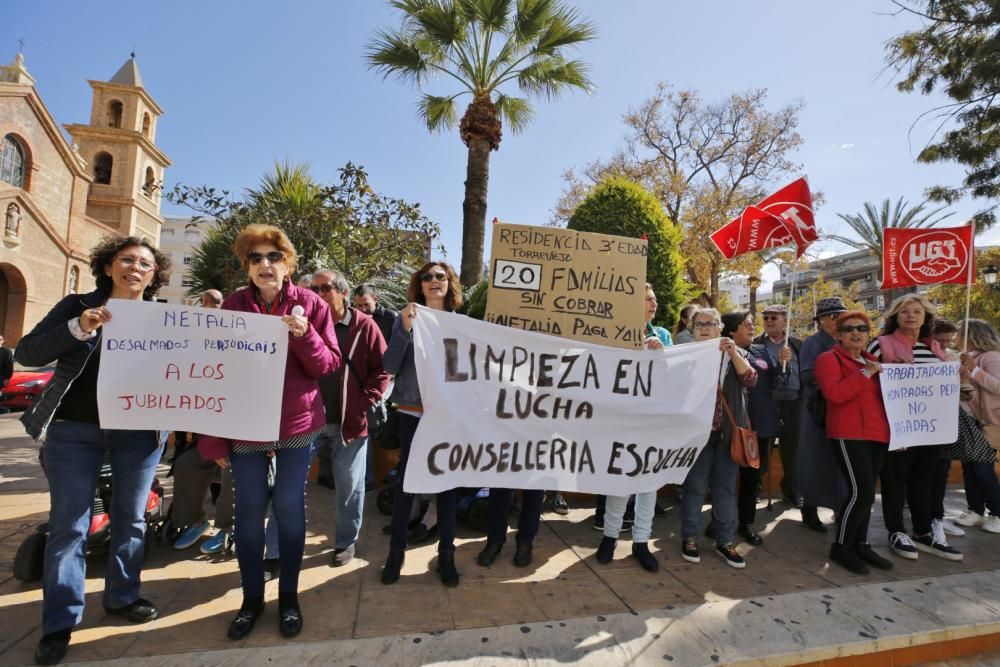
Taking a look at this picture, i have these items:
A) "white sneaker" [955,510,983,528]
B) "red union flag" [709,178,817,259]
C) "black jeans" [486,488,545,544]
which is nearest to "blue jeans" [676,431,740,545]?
"black jeans" [486,488,545,544]

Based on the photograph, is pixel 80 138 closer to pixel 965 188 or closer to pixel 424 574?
pixel 424 574

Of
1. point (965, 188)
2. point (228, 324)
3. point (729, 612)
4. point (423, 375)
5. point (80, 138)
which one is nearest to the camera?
point (228, 324)

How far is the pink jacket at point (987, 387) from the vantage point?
433 cm

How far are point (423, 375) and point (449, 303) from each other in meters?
0.65

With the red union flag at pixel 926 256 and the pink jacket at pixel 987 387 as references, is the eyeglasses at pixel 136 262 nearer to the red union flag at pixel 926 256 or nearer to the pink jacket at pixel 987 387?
the red union flag at pixel 926 256

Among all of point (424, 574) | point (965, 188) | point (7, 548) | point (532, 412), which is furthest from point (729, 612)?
point (965, 188)

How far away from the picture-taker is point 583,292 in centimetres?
368

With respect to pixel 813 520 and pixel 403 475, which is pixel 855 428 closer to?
pixel 813 520

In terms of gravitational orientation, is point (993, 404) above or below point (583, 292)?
below

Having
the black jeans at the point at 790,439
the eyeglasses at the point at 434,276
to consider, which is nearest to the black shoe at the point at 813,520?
the black jeans at the point at 790,439

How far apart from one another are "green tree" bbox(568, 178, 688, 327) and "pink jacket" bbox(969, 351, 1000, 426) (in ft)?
13.5

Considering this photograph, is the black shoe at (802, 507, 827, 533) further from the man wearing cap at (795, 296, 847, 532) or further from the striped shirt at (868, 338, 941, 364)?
the striped shirt at (868, 338, 941, 364)

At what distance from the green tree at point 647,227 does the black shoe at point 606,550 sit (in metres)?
5.24

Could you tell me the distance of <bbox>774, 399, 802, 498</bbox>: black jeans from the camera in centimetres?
516
